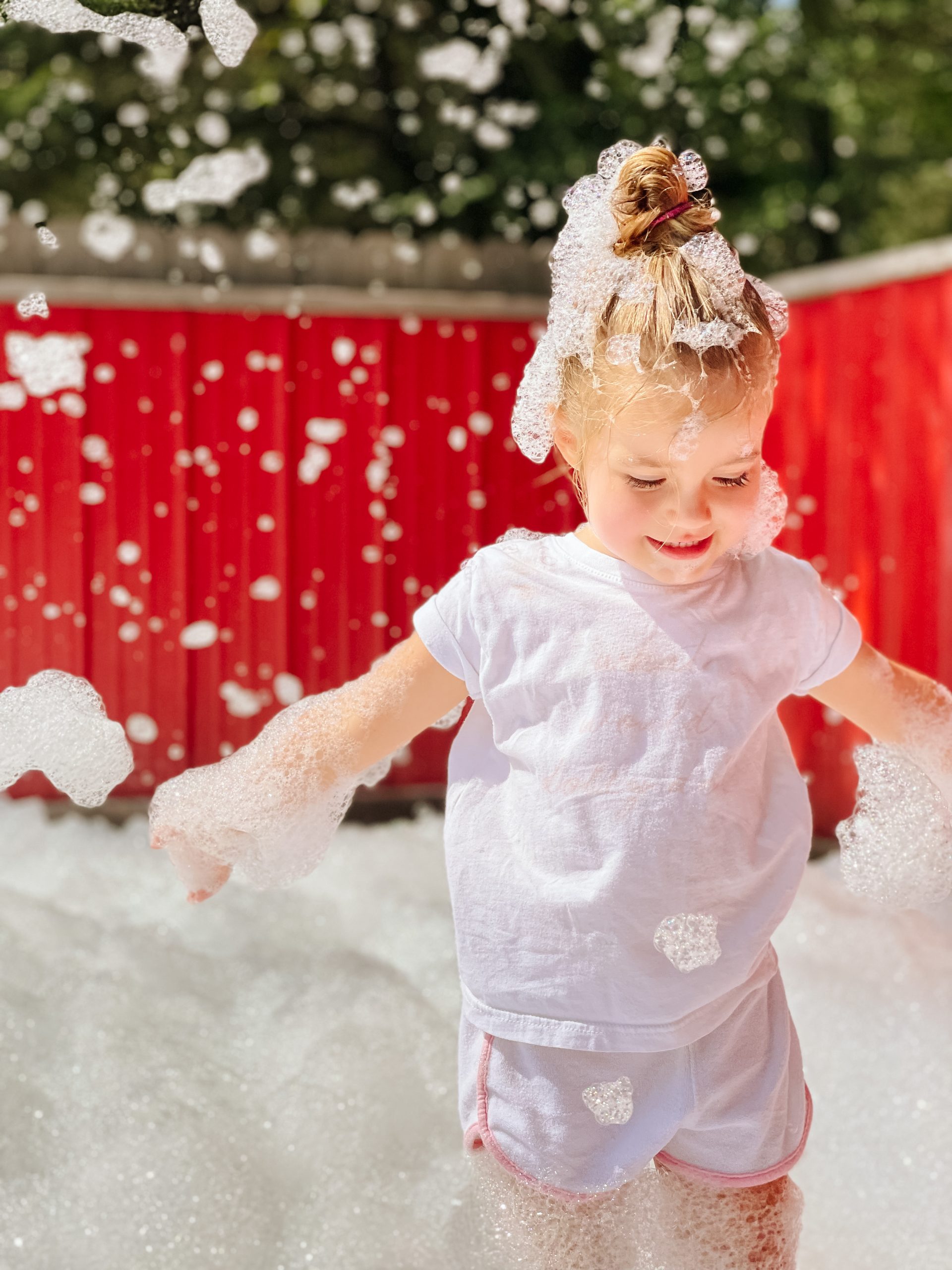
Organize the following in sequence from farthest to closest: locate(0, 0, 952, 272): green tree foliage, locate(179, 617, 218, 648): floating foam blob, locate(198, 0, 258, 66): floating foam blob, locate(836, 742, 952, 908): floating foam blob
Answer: locate(0, 0, 952, 272): green tree foliage < locate(179, 617, 218, 648): floating foam blob < locate(198, 0, 258, 66): floating foam blob < locate(836, 742, 952, 908): floating foam blob

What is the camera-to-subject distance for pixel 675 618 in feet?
4.49

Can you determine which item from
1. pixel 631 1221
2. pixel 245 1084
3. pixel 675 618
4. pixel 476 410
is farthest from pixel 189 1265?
pixel 476 410

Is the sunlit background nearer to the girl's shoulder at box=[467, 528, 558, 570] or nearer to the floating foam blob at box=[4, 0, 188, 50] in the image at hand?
the floating foam blob at box=[4, 0, 188, 50]

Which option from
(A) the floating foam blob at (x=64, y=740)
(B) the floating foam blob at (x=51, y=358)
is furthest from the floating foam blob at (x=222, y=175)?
(A) the floating foam blob at (x=64, y=740)

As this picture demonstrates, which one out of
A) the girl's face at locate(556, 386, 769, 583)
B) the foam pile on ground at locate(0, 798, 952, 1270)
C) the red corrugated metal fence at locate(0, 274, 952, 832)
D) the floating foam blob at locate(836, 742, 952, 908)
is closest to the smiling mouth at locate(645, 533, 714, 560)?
the girl's face at locate(556, 386, 769, 583)

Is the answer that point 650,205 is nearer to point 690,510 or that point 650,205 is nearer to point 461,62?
point 690,510

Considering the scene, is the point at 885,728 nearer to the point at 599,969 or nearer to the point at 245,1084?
the point at 599,969

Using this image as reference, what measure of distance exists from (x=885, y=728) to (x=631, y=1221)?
64 centimetres

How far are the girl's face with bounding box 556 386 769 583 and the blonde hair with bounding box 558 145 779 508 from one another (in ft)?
0.09

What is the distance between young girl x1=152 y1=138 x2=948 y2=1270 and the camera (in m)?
1.31

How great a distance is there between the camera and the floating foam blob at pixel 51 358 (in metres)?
4.23

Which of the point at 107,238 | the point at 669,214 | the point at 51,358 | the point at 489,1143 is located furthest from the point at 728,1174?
the point at 107,238

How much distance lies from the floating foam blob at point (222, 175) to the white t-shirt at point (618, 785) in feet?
16.3

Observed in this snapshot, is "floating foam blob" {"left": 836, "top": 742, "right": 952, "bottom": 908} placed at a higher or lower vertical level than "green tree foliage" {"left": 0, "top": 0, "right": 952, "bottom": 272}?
lower
